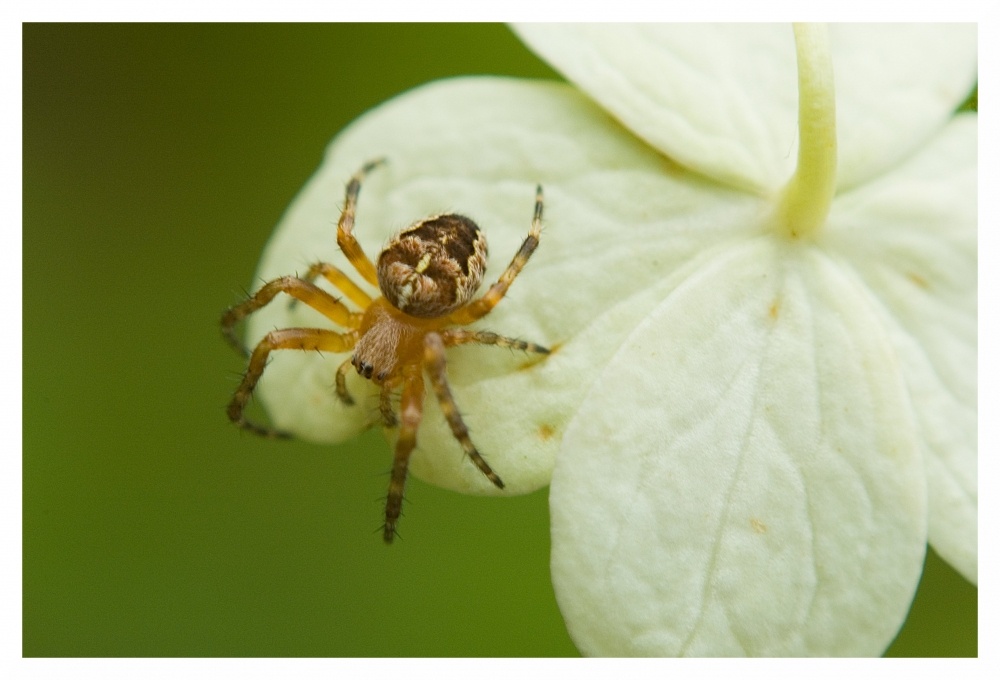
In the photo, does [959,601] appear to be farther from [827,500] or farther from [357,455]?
[357,455]

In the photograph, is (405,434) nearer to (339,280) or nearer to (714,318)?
(339,280)

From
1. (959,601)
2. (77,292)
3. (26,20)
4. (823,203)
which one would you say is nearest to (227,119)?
(77,292)

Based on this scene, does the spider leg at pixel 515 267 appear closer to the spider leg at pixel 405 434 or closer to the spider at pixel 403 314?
the spider at pixel 403 314

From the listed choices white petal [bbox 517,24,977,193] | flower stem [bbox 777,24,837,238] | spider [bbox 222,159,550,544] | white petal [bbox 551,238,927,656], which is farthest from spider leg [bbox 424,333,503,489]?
flower stem [bbox 777,24,837,238]

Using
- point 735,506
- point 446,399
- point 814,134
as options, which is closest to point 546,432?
point 446,399

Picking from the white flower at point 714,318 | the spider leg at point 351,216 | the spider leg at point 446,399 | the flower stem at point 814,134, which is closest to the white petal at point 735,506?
the white flower at point 714,318
